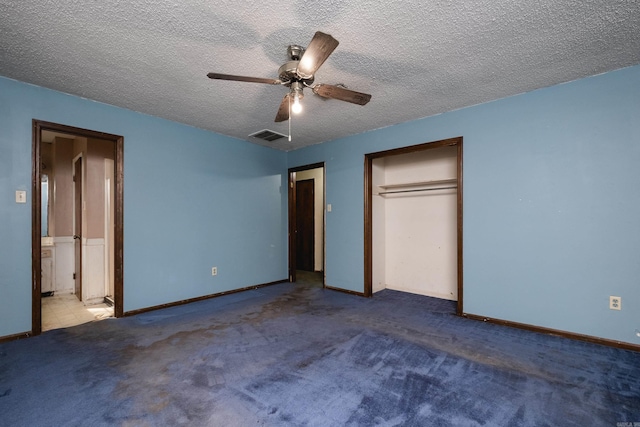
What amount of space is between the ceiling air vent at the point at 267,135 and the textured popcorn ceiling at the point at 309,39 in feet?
3.30

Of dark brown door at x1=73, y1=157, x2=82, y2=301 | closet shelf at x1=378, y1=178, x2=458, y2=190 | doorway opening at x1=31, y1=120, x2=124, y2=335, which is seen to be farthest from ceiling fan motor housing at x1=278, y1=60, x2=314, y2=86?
dark brown door at x1=73, y1=157, x2=82, y2=301

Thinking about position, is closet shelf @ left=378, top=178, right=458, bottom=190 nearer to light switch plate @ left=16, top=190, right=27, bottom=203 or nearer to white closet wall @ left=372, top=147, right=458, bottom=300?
white closet wall @ left=372, top=147, right=458, bottom=300

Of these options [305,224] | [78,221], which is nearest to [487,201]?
[305,224]

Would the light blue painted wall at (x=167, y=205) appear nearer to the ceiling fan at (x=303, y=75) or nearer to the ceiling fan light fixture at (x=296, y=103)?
the ceiling fan at (x=303, y=75)

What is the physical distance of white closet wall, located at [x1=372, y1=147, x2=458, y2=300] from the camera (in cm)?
409

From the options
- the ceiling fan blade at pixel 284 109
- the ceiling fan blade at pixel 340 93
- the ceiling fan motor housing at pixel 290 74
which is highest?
the ceiling fan motor housing at pixel 290 74

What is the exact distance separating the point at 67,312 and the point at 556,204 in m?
5.93

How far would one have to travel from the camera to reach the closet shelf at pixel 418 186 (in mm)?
3963

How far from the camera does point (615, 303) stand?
2.45 metres

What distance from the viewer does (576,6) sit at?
1716 mm

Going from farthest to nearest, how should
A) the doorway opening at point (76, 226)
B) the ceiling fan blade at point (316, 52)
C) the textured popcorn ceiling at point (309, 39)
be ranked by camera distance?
the doorway opening at point (76, 226) → the textured popcorn ceiling at point (309, 39) → the ceiling fan blade at point (316, 52)

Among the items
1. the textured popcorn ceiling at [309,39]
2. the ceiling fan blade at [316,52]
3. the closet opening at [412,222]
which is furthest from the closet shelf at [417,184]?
the ceiling fan blade at [316,52]

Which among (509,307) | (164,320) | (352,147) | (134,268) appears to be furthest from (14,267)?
(509,307)

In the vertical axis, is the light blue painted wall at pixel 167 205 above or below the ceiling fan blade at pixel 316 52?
below
